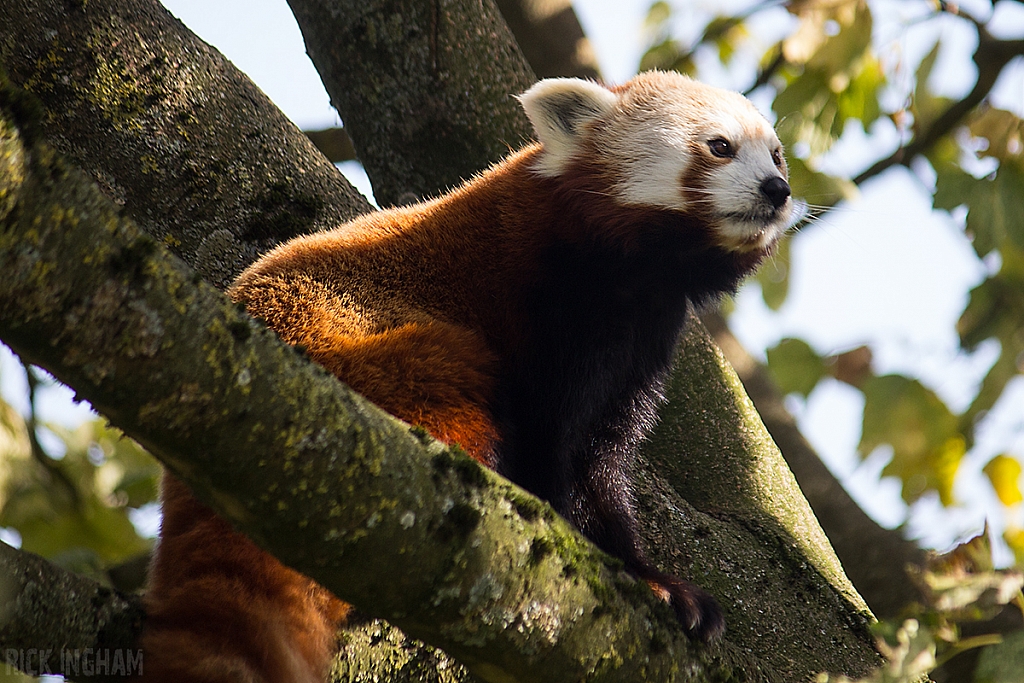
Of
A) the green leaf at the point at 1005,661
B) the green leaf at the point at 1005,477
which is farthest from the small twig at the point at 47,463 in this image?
the green leaf at the point at 1005,477

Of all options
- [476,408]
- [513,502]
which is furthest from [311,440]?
[476,408]

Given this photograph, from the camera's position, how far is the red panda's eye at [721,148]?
329 centimetres

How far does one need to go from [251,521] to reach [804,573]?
1.94 metres

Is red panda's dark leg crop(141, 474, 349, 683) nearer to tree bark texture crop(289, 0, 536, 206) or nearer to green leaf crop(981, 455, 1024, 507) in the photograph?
tree bark texture crop(289, 0, 536, 206)

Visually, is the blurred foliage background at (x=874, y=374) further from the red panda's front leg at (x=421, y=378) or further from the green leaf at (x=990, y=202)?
the red panda's front leg at (x=421, y=378)

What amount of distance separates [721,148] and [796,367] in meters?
2.81

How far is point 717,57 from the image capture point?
21.5ft

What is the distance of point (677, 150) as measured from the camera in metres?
3.30

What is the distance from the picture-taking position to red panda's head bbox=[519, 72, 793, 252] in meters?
3.18

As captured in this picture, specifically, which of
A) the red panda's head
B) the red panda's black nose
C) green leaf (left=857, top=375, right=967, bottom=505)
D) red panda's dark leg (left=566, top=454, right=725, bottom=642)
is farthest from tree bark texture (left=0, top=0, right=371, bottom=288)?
green leaf (left=857, top=375, right=967, bottom=505)

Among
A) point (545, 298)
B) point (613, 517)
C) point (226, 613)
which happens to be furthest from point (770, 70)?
point (226, 613)

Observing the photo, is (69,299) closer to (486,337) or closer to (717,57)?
(486,337)

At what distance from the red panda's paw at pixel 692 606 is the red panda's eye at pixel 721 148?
1480mm

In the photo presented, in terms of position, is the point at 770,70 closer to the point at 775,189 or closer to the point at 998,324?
the point at 998,324
